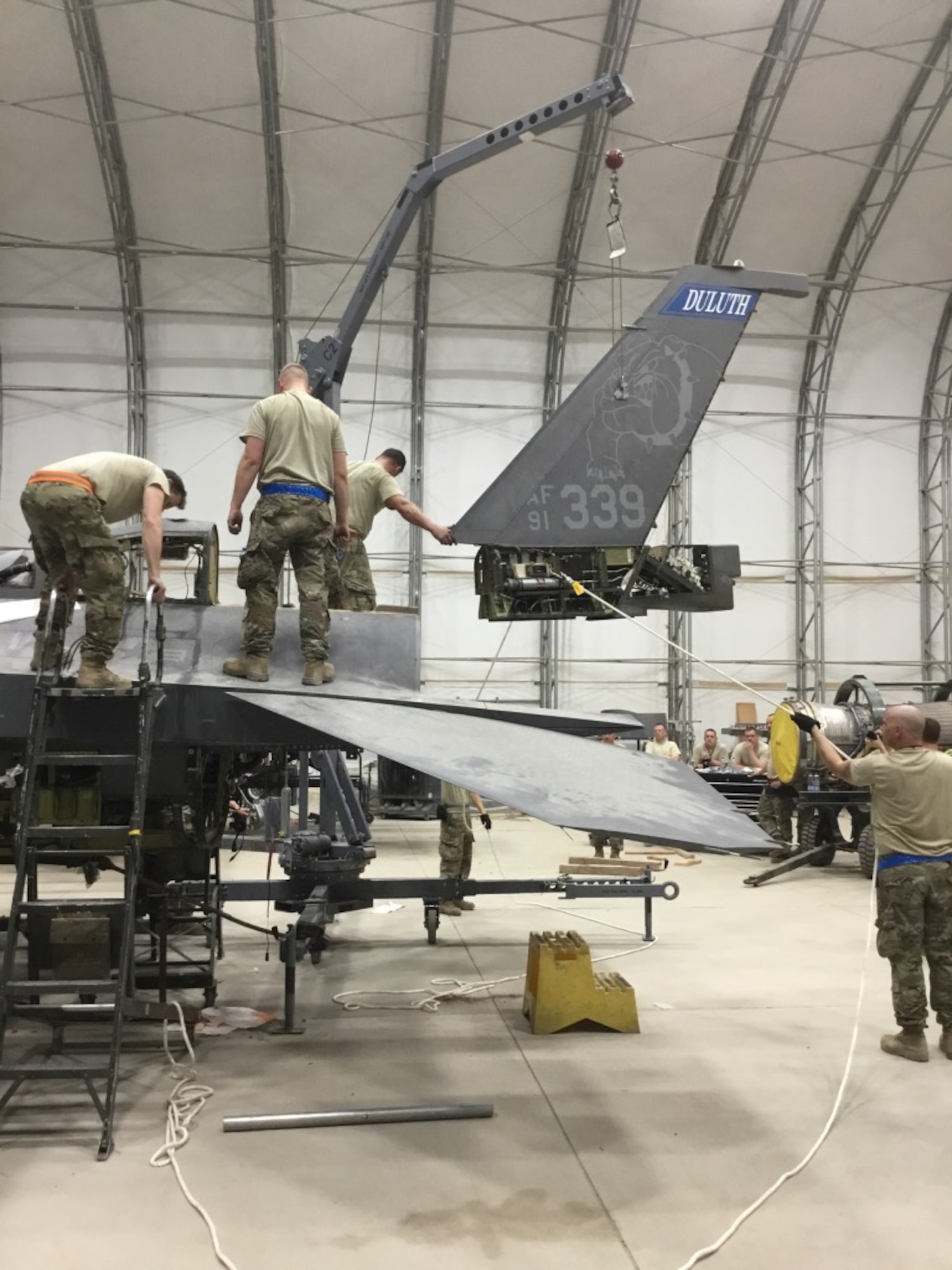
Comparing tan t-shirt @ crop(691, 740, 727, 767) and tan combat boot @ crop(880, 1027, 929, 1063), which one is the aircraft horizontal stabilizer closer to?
tan combat boot @ crop(880, 1027, 929, 1063)

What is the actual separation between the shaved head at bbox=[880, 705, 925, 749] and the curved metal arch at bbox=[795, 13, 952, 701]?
A: 1473 cm

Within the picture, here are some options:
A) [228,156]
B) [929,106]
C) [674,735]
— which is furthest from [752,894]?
[228,156]

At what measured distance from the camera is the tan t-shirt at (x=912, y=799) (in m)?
4.92

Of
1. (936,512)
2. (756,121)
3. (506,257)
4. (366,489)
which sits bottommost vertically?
Result: (366,489)

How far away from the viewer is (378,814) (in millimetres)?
14000

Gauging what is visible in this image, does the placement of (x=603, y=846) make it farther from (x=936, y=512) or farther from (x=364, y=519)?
(x=936, y=512)

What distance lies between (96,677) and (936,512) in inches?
838

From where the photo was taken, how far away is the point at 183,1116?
158 inches

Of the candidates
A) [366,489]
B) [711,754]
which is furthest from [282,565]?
[711,754]

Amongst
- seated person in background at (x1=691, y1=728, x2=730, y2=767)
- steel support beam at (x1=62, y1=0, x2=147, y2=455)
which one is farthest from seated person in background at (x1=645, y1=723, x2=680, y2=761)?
steel support beam at (x1=62, y1=0, x2=147, y2=455)

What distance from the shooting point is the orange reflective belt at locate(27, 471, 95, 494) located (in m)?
4.38

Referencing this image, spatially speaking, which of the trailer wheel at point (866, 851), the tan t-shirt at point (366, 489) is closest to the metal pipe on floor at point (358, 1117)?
the tan t-shirt at point (366, 489)

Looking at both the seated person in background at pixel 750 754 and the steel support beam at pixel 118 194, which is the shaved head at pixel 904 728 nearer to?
the seated person in background at pixel 750 754

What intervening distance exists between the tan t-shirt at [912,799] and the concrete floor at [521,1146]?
116cm
